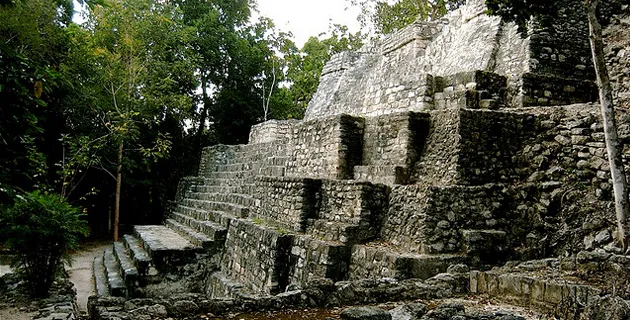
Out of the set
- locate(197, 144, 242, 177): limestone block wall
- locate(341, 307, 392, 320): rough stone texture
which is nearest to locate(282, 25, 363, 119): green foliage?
locate(197, 144, 242, 177): limestone block wall

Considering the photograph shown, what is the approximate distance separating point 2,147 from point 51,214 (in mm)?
2217

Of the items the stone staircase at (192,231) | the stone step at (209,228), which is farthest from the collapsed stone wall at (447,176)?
the stone staircase at (192,231)

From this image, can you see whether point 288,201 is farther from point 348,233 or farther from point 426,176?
point 426,176

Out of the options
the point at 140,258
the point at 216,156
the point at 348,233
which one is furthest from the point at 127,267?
the point at 216,156

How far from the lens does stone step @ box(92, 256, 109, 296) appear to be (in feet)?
25.7

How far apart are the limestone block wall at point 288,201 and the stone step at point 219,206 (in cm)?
88

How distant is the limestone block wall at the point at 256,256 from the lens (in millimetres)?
5977

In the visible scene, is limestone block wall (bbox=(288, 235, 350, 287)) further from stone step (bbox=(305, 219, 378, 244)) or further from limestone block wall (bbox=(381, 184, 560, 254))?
limestone block wall (bbox=(381, 184, 560, 254))

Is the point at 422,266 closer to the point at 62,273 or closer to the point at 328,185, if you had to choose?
the point at 328,185

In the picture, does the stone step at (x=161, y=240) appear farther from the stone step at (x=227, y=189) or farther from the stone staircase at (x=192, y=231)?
the stone step at (x=227, y=189)

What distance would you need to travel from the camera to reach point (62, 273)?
5848 millimetres

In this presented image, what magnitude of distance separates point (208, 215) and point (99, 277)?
8.36 feet

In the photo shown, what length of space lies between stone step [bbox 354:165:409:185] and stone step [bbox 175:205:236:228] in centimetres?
353

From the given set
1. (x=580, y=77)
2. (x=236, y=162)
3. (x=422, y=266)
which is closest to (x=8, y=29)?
(x=236, y=162)
